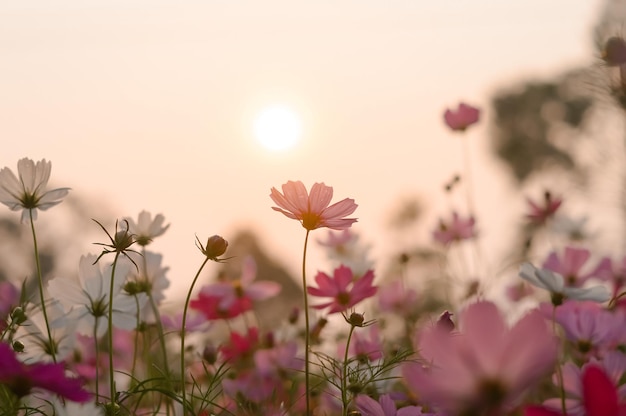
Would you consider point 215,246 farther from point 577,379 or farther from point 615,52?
point 615,52

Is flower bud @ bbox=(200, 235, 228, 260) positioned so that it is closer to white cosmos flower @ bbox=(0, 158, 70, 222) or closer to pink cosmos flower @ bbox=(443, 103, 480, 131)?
white cosmos flower @ bbox=(0, 158, 70, 222)

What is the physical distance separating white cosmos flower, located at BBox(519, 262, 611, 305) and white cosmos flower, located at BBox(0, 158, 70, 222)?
64 cm

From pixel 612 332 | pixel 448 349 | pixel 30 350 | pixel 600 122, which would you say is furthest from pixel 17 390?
pixel 600 122

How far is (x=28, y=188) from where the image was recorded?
1.39 m

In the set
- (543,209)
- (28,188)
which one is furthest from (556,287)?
(543,209)

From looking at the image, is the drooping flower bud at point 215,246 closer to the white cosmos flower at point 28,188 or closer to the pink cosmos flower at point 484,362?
the white cosmos flower at point 28,188

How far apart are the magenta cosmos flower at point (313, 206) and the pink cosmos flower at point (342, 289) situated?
322 mm

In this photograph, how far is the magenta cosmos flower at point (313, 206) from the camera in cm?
119

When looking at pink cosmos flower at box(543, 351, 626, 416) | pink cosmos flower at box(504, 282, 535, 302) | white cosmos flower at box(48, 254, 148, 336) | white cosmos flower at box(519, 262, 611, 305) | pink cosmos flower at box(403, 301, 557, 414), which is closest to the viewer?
pink cosmos flower at box(403, 301, 557, 414)

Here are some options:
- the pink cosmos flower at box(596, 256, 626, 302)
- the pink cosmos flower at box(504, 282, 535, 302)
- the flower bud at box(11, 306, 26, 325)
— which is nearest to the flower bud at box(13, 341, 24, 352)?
the flower bud at box(11, 306, 26, 325)

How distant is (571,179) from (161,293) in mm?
19359

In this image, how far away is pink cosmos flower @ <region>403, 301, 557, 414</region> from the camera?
1.89 feet

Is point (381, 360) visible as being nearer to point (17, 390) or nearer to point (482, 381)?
point (17, 390)

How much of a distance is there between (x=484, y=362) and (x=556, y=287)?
806mm
